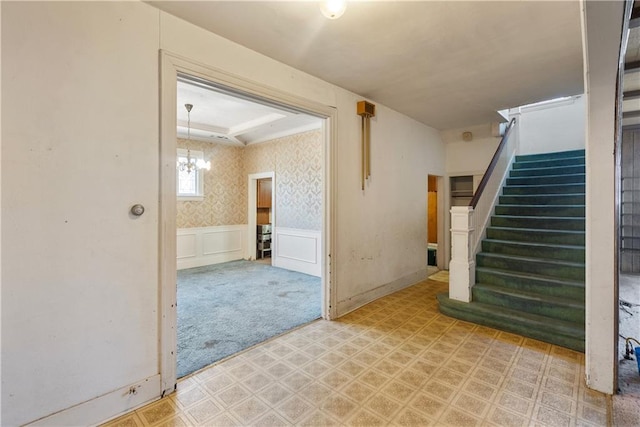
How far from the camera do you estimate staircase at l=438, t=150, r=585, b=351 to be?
9.31 ft

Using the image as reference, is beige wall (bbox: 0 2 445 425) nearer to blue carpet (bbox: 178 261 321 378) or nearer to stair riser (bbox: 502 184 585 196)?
blue carpet (bbox: 178 261 321 378)

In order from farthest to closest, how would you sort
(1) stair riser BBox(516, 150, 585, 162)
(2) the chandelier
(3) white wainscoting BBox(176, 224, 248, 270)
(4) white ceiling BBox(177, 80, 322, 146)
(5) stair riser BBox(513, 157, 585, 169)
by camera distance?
(3) white wainscoting BBox(176, 224, 248, 270) < (2) the chandelier < (1) stair riser BBox(516, 150, 585, 162) < (5) stair riser BBox(513, 157, 585, 169) < (4) white ceiling BBox(177, 80, 322, 146)

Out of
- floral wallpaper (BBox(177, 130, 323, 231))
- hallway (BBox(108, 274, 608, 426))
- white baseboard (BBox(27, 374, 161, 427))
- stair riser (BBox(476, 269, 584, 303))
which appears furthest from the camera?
floral wallpaper (BBox(177, 130, 323, 231))

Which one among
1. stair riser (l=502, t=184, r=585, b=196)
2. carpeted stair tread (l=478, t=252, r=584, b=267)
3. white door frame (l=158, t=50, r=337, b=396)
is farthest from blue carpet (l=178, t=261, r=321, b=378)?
stair riser (l=502, t=184, r=585, b=196)

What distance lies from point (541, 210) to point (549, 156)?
1.92 meters

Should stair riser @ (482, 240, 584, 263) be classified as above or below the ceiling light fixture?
below

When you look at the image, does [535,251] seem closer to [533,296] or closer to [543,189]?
[533,296]

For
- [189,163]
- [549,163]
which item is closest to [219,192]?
[189,163]

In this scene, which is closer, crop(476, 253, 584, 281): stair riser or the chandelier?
crop(476, 253, 584, 281): stair riser

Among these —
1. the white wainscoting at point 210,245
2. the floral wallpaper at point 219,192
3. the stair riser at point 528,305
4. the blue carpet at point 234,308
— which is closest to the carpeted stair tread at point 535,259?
the stair riser at point 528,305

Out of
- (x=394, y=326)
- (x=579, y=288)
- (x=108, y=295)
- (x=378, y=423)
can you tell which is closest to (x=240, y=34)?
(x=108, y=295)

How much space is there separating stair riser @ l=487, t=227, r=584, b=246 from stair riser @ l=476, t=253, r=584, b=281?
55 cm

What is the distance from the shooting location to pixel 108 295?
1.79 m

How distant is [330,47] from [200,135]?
14.3 ft
